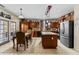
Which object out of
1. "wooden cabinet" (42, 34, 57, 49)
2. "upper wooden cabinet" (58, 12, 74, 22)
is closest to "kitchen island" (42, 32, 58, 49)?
"wooden cabinet" (42, 34, 57, 49)

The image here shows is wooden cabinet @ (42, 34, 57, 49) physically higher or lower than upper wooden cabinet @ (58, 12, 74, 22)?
lower

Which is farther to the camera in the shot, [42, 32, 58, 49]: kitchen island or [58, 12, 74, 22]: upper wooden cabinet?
[58, 12, 74, 22]: upper wooden cabinet

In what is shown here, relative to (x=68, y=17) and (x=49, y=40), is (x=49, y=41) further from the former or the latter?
(x=68, y=17)

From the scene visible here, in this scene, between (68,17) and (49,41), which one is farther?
(68,17)

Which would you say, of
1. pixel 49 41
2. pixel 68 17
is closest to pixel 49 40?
pixel 49 41

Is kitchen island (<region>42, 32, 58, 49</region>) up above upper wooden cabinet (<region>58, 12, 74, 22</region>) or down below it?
A: below

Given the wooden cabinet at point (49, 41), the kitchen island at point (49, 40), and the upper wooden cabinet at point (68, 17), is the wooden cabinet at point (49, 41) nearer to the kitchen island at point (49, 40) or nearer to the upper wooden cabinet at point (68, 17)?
the kitchen island at point (49, 40)

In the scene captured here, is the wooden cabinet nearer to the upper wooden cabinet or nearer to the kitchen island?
the kitchen island

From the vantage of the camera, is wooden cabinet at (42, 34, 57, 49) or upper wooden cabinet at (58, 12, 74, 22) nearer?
wooden cabinet at (42, 34, 57, 49)

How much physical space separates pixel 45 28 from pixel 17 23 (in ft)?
6.73
